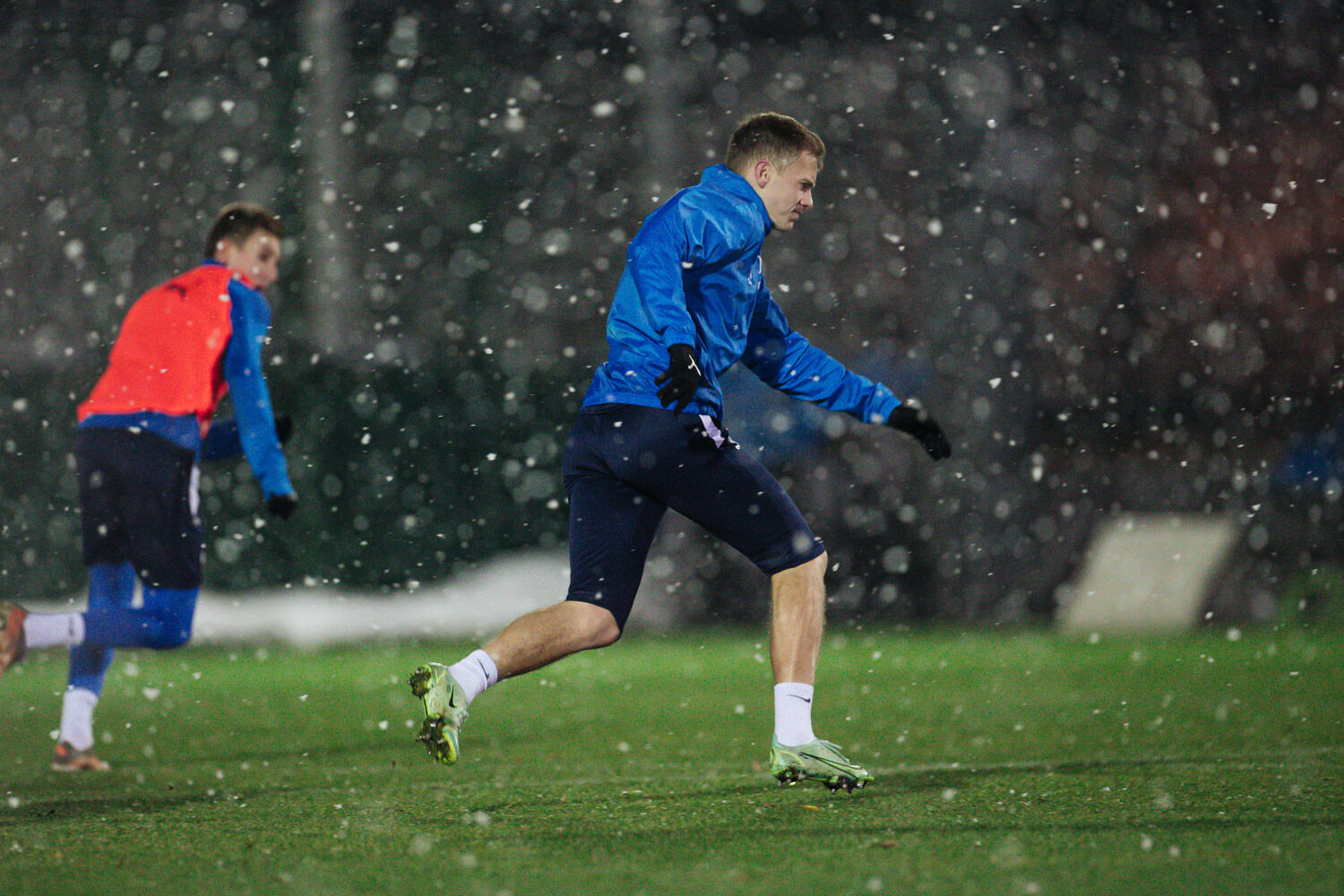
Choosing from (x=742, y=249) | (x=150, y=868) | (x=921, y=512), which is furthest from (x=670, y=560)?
(x=150, y=868)

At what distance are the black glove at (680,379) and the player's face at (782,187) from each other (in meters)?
0.55

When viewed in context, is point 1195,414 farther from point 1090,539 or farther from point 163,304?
point 163,304

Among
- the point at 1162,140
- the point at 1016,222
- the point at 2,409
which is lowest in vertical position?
the point at 2,409

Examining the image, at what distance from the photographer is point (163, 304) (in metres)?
4.72

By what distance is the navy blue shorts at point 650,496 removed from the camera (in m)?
3.60

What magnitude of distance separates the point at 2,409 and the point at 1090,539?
660 cm

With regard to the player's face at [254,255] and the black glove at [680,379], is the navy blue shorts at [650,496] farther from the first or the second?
the player's face at [254,255]

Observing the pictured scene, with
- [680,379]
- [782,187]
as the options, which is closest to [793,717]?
[680,379]

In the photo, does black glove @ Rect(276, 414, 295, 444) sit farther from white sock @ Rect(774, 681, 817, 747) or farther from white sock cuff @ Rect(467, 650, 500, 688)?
white sock @ Rect(774, 681, 817, 747)

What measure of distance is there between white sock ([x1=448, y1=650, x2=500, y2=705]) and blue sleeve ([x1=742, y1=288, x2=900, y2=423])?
1.07m

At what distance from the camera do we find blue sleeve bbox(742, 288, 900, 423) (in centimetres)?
410

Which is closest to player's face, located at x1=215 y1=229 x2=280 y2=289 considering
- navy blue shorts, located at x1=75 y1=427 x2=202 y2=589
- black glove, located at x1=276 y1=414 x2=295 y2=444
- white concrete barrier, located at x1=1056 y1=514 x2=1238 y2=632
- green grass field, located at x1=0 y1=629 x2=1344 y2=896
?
black glove, located at x1=276 y1=414 x2=295 y2=444

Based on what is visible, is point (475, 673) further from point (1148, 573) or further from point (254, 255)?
point (1148, 573)

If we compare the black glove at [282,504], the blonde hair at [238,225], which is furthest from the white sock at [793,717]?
the blonde hair at [238,225]
